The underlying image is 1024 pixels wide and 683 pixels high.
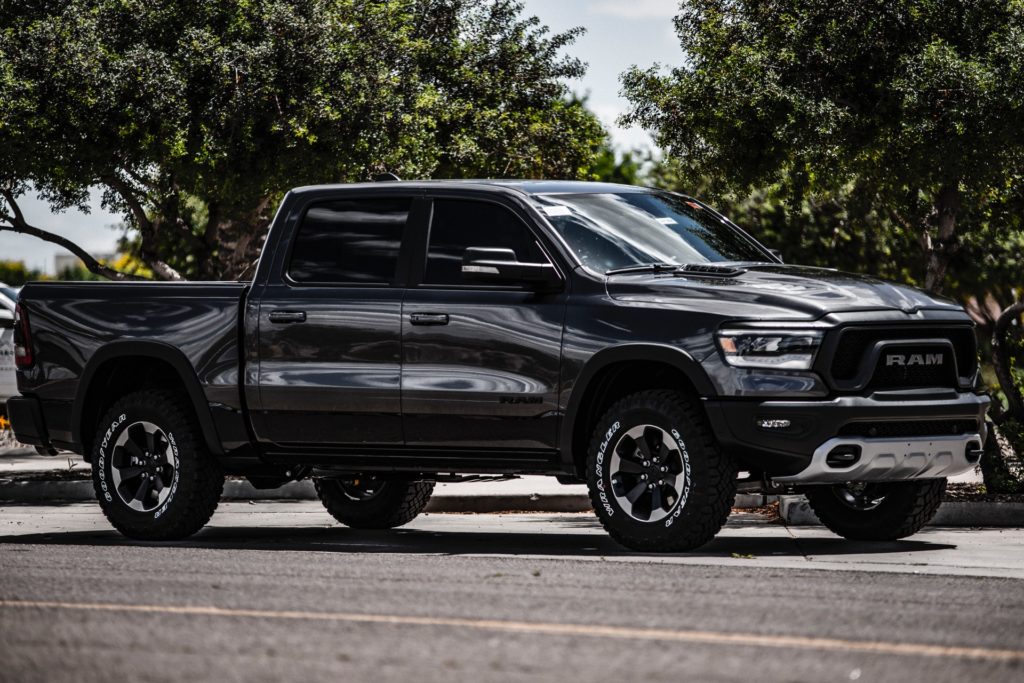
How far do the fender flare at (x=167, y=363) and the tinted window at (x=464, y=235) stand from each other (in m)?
1.67

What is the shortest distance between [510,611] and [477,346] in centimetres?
290

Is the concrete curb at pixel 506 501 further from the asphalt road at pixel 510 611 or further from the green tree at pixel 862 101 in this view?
the green tree at pixel 862 101

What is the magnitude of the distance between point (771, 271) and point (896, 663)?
411cm

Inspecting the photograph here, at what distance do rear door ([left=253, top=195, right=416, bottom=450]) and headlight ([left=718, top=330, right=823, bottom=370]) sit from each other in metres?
2.04

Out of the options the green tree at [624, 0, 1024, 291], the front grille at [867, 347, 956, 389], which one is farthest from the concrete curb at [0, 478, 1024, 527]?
the green tree at [624, 0, 1024, 291]

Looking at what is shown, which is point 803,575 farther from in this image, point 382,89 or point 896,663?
point 382,89

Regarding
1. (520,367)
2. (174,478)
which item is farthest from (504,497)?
(520,367)

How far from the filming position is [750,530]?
12.0m

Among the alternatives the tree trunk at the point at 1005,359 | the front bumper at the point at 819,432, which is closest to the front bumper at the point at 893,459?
the front bumper at the point at 819,432

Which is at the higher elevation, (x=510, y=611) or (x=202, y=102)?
(x=202, y=102)

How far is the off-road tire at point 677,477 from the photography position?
368 inches

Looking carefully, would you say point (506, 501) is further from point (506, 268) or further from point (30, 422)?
point (506, 268)

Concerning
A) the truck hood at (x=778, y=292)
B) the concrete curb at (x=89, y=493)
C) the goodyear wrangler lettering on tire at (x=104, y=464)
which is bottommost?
the concrete curb at (x=89, y=493)

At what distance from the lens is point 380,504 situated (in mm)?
12227
